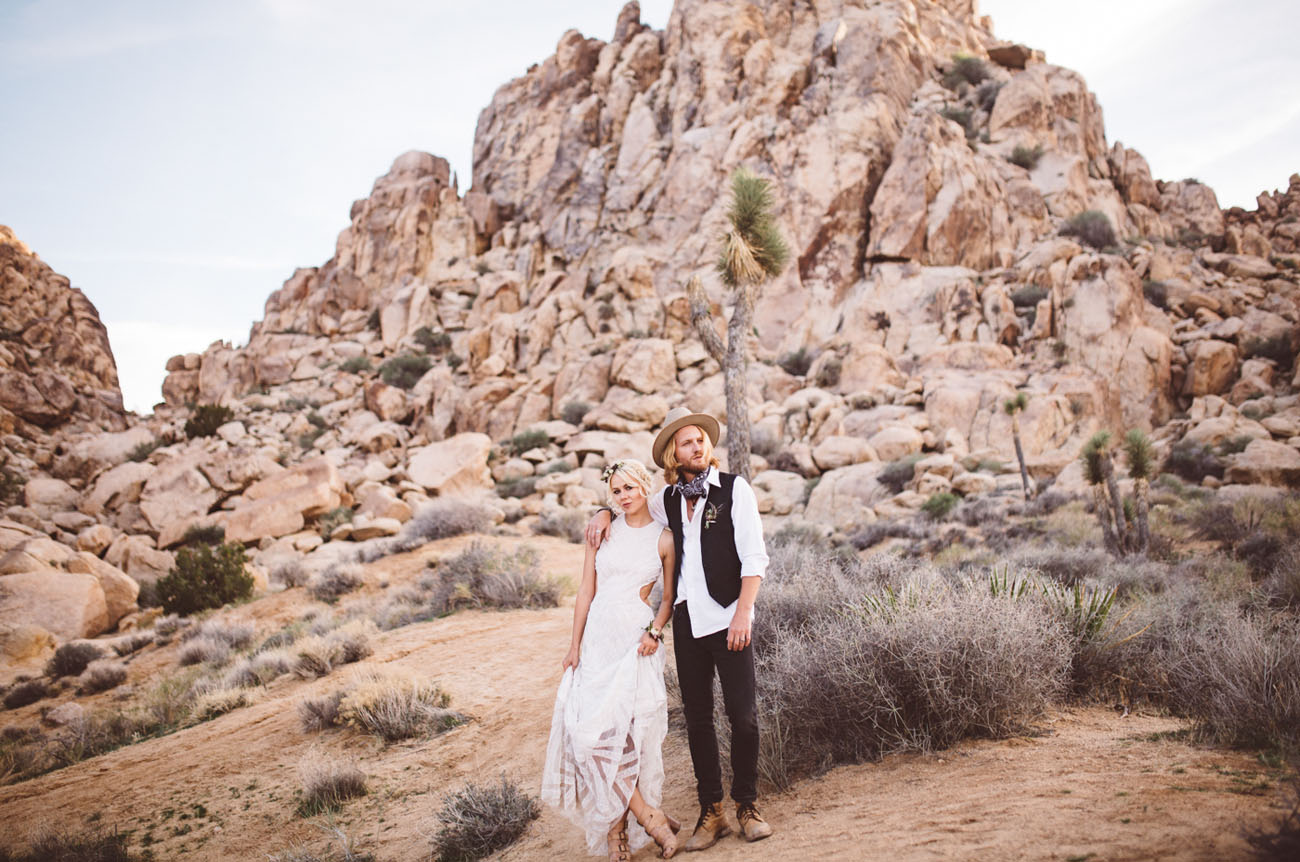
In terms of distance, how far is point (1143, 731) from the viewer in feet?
11.6

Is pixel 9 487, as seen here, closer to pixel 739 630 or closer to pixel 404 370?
pixel 404 370

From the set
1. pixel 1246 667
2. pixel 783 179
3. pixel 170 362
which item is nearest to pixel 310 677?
pixel 1246 667

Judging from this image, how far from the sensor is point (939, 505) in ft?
46.4

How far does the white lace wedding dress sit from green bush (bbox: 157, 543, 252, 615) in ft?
38.5

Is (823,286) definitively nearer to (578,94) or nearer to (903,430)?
(903,430)

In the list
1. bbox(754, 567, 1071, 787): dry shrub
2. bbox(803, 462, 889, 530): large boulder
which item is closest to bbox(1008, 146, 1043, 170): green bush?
bbox(803, 462, 889, 530): large boulder

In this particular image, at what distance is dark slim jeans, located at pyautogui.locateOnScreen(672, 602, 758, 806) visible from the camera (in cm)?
314

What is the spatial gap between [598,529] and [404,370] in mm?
30673

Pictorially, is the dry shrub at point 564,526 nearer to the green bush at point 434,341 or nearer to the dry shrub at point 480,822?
the dry shrub at point 480,822

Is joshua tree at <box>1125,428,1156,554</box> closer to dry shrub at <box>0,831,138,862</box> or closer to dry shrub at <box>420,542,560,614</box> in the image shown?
dry shrub at <box>420,542,560,614</box>

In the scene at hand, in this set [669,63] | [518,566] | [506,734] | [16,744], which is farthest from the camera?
[669,63]

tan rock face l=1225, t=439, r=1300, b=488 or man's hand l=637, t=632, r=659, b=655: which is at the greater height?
man's hand l=637, t=632, r=659, b=655

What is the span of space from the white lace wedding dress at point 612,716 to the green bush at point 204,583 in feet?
38.5

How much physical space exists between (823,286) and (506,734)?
26.2 m
